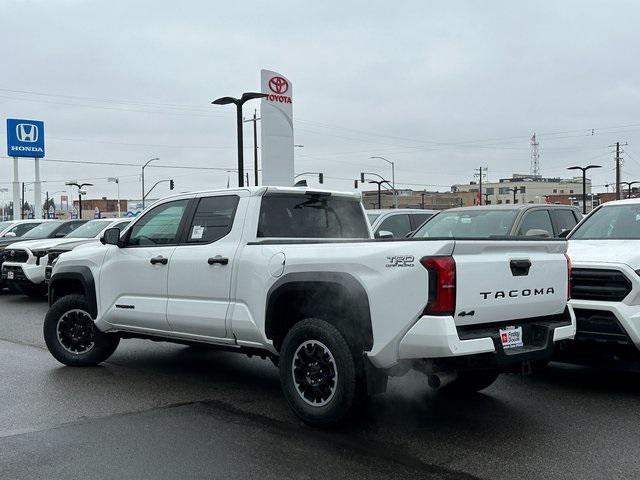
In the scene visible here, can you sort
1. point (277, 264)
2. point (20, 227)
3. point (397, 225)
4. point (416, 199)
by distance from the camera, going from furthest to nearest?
point (416, 199)
point (20, 227)
point (397, 225)
point (277, 264)

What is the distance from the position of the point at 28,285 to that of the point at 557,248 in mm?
11702

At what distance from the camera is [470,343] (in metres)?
4.68

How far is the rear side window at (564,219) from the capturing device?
35.8 feet

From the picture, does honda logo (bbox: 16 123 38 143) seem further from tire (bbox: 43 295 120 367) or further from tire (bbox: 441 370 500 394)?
tire (bbox: 441 370 500 394)

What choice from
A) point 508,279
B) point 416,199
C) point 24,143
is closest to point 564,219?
point 508,279

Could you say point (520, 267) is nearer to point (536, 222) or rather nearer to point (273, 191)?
point (273, 191)

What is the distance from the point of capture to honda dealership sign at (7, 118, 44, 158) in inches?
1294

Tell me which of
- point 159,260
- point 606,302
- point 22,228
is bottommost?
point 606,302

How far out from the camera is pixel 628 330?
240 inches

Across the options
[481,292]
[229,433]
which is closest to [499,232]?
[481,292]

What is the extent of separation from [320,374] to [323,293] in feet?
2.06

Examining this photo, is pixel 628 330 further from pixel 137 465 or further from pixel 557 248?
pixel 137 465

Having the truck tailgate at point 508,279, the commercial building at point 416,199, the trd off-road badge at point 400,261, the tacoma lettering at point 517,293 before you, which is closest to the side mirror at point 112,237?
the trd off-road badge at point 400,261

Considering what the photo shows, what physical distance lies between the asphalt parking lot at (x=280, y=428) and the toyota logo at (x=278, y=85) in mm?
21106
